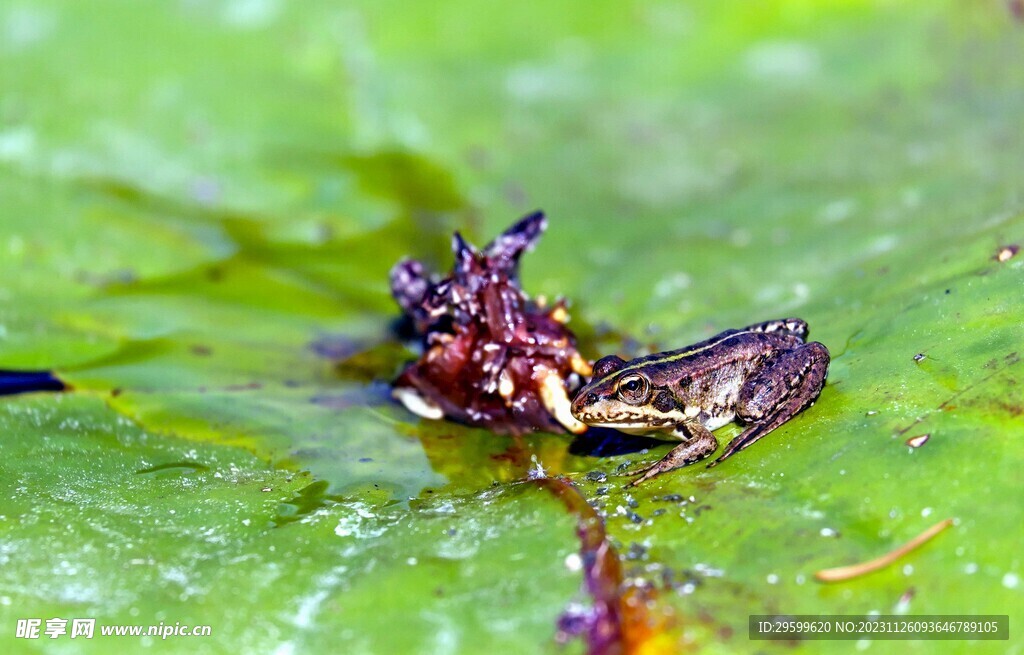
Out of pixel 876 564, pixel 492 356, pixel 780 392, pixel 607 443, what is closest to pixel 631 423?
pixel 607 443

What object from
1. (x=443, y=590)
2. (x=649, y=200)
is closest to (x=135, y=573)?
(x=443, y=590)

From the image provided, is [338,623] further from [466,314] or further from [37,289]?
[37,289]

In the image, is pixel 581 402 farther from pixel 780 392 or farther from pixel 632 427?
pixel 780 392

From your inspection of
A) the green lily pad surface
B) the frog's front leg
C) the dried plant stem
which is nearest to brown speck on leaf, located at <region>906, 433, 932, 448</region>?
the green lily pad surface

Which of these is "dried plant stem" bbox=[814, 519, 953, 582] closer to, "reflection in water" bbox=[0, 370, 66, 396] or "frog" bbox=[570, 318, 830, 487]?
"frog" bbox=[570, 318, 830, 487]

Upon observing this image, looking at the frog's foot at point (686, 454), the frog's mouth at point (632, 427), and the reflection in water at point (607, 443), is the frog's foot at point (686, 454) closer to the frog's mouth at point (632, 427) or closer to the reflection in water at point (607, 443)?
the frog's mouth at point (632, 427)

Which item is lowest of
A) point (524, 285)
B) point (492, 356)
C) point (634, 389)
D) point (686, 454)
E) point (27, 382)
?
point (686, 454)

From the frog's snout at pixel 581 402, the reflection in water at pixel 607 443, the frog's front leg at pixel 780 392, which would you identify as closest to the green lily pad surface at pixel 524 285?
the reflection in water at pixel 607 443
